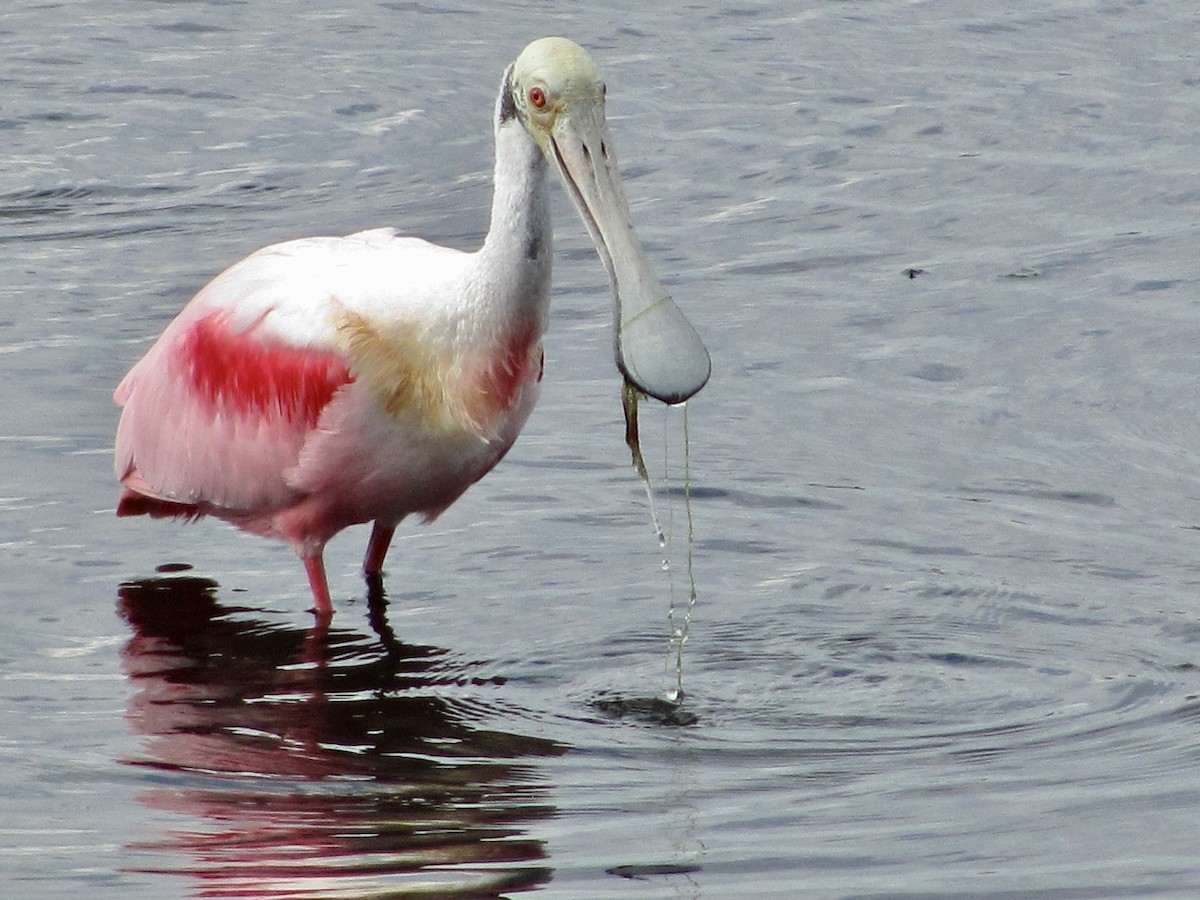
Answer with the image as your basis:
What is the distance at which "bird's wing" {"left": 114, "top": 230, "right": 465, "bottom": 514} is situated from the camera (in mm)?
7055

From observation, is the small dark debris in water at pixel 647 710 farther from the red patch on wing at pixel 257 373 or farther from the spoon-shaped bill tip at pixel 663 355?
the red patch on wing at pixel 257 373

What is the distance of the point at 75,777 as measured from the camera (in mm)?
6121

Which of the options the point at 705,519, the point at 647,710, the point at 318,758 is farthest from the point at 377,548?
the point at 647,710

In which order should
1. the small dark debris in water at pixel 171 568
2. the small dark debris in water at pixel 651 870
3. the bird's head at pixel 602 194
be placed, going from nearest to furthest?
the small dark debris in water at pixel 651 870 < the bird's head at pixel 602 194 < the small dark debris in water at pixel 171 568

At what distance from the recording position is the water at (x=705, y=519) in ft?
18.9

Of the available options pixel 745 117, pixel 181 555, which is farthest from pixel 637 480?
pixel 745 117

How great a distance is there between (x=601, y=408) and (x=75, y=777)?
315 cm

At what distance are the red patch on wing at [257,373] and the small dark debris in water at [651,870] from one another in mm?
1968

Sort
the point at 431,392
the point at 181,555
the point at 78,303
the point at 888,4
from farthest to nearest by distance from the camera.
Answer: the point at 888,4 < the point at 78,303 < the point at 181,555 < the point at 431,392

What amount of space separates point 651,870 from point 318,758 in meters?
1.26

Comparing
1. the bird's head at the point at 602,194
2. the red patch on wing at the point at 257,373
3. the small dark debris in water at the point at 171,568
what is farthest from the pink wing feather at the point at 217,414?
the bird's head at the point at 602,194

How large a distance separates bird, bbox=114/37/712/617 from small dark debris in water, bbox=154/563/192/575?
17 centimetres

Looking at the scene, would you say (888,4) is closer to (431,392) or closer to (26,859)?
(431,392)

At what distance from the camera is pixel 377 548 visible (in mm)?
7625
